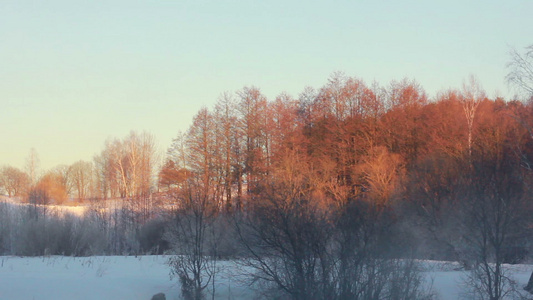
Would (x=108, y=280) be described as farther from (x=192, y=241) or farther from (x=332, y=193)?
(x=332, y=193)

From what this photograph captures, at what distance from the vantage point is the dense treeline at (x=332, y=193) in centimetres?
1285

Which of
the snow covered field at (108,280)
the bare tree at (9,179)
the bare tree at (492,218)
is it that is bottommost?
the snow covered field at (108,280)

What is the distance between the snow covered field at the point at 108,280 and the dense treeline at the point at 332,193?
807mm

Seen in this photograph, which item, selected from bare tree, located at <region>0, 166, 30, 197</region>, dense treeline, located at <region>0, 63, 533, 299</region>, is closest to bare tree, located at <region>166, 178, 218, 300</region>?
dense treeline, located at <region>0, 63, 533, 299</region>

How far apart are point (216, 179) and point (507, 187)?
97.6ft

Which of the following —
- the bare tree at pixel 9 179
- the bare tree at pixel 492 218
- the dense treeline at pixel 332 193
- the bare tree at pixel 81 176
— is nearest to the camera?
the dense treeline at pixel 332 193

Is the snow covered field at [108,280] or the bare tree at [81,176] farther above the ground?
the bare tree at [81,176]

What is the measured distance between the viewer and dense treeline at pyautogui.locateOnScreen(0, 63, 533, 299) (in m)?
12.9

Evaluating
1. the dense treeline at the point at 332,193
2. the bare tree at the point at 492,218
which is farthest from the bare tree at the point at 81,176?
the bare tree at the point at 492,218

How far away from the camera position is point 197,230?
16.0m

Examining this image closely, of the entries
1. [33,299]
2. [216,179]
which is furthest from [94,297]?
[216,179]

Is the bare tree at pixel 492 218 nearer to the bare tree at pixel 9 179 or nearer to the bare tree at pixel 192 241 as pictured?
the bare tree at pixel 192 241

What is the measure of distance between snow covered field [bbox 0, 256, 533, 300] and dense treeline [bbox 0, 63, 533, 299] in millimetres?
807

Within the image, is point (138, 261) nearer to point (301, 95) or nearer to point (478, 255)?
point (478, 255)
